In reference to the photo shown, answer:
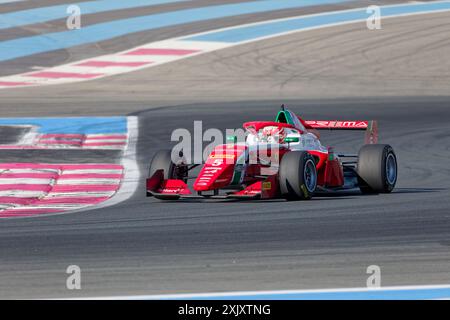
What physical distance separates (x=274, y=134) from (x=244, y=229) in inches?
113

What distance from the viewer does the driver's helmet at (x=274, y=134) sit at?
13.3m

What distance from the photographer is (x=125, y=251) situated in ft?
31.4

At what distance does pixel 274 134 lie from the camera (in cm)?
1330

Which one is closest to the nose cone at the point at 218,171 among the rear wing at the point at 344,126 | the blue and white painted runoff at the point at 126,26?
the rear wing at the point at 344,126

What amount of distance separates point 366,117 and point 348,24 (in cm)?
1053

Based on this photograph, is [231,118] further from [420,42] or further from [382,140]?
[420,42]

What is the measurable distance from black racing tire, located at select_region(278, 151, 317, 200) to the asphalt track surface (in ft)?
0.73

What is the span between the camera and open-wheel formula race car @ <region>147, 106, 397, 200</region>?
12.6m

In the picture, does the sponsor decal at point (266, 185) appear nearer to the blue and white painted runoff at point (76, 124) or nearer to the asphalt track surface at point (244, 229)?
the asphalt track surface at point (244, 229)

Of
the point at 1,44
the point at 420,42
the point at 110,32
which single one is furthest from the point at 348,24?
the point at 1,44

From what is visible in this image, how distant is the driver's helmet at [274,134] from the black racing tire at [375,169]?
3.77 feet

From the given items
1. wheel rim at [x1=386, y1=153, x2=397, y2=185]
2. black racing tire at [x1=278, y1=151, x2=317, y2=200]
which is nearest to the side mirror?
black racing tire at [x1=278, y1=151, x2=317, y2=200]

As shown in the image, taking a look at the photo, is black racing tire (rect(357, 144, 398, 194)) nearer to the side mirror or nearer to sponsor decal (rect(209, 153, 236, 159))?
the side mirror

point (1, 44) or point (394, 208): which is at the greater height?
point (1, 44)
